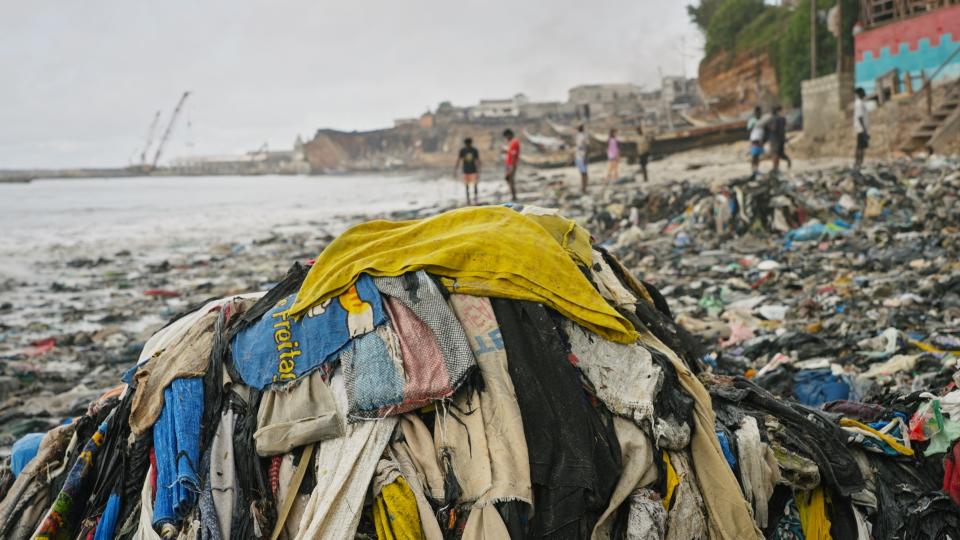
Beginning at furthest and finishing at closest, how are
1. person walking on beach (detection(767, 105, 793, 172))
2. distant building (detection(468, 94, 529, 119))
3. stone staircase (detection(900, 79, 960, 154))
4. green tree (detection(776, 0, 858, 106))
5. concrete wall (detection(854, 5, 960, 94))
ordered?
distant building (detection(468, 94, 529, 119))
green tree (detection(776, 0, 858, 106))
concrete wall (detection(854, 5, 960, 94))
stone staircase (detection(900, 79, 960, 154))
person walking on beach (detection(767, 105, 793, 172))

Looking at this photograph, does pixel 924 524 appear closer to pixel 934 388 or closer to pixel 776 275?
pixel 934 388

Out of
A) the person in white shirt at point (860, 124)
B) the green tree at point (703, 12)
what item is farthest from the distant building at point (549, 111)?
the person in white shirt at point (860, 124)

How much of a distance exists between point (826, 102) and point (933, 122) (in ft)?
15.3

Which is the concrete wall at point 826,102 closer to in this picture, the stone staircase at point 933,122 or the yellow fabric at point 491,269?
the stone staircase at point 933,122

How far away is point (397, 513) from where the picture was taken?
2037 mm

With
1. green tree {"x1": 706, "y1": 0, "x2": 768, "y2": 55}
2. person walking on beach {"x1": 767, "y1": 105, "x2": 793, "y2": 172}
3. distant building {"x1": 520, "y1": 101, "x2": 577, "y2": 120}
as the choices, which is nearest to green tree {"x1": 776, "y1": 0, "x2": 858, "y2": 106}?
green tree {"x1": 706, "y1": 0, "x2": 768, "y2": 55}

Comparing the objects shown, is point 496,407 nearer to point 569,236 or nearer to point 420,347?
point 420,347

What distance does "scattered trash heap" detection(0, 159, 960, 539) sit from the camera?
6.99ft

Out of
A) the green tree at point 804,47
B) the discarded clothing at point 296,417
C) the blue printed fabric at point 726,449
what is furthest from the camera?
the green tree at point 804,47

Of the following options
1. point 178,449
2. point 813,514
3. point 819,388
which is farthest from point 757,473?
point 178,449

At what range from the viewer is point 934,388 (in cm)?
344

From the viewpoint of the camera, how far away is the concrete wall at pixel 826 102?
59.4 ft

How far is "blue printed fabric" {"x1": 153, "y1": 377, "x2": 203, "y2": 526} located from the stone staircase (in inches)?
608

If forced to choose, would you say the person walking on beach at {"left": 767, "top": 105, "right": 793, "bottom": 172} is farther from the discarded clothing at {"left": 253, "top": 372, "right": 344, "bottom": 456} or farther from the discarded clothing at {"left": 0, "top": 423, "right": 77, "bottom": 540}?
the discarded clothing at {"left": 0, "top": 423, "right": 77, "bottom": 540}
